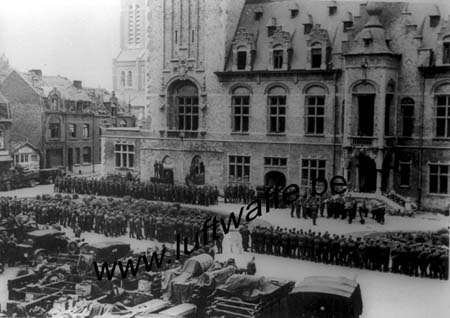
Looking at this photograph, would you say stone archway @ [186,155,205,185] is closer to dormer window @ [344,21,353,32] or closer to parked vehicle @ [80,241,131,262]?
parked vehicle @ [80,241,131,262]

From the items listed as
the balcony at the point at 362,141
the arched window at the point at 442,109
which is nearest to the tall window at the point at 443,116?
the arched window at the point at 442,109

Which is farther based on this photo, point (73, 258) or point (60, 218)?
point (60, 218)

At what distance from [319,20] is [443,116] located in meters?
3.84

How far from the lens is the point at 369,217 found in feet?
44.5

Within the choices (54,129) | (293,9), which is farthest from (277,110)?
(54,129)

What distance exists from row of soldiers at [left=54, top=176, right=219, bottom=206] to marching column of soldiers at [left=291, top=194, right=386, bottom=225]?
247 cm

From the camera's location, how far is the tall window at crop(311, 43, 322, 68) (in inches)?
563

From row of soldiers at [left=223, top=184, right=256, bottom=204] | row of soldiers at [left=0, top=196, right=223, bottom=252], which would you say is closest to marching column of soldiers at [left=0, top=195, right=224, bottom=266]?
row of soldiers at [left=0, top=196, right=223, bottom=252]

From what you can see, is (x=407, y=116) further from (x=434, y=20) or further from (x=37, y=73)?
Result: (x=37, y=73)

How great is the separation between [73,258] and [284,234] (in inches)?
206

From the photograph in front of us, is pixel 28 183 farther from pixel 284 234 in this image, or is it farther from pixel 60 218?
pixel 284 234

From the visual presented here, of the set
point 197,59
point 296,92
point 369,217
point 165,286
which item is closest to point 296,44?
point 296,92

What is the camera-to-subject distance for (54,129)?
15289mm

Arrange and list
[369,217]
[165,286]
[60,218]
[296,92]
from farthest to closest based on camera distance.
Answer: [60,218]
[296,92]
[369,217]
[165,286]
